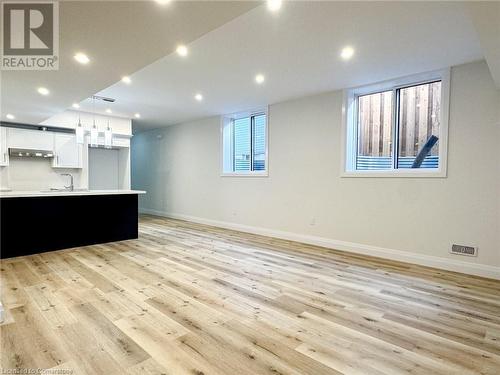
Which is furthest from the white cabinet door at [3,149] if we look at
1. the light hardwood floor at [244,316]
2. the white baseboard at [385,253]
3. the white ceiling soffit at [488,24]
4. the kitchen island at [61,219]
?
the white ceiling soffit at [488,24]

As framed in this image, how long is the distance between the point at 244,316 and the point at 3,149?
6263mm

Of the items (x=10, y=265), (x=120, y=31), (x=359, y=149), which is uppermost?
(x=120, y=31)

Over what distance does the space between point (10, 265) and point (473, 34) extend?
609 cm

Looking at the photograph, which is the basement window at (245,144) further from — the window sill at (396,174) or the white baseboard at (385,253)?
the window sill at (396,174)

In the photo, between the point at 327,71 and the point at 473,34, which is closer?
the point at 473,34

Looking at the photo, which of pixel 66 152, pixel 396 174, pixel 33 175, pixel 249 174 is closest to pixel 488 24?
pixel 396 174

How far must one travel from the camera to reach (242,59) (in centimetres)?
359

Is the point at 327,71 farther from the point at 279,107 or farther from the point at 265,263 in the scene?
the point at 265,263

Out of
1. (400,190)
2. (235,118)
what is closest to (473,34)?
(400,190)

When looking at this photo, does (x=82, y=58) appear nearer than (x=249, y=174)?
Yes

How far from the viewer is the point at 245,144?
6703 mm

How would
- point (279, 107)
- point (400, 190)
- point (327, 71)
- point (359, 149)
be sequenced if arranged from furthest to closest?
1. point (279, 107)
2. point (359, 149)
3. point (400, 190)
4. point (327, 71)

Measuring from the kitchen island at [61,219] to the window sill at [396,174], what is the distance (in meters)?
4.00

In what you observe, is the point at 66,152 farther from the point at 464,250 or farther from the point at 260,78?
the point at 464,250
